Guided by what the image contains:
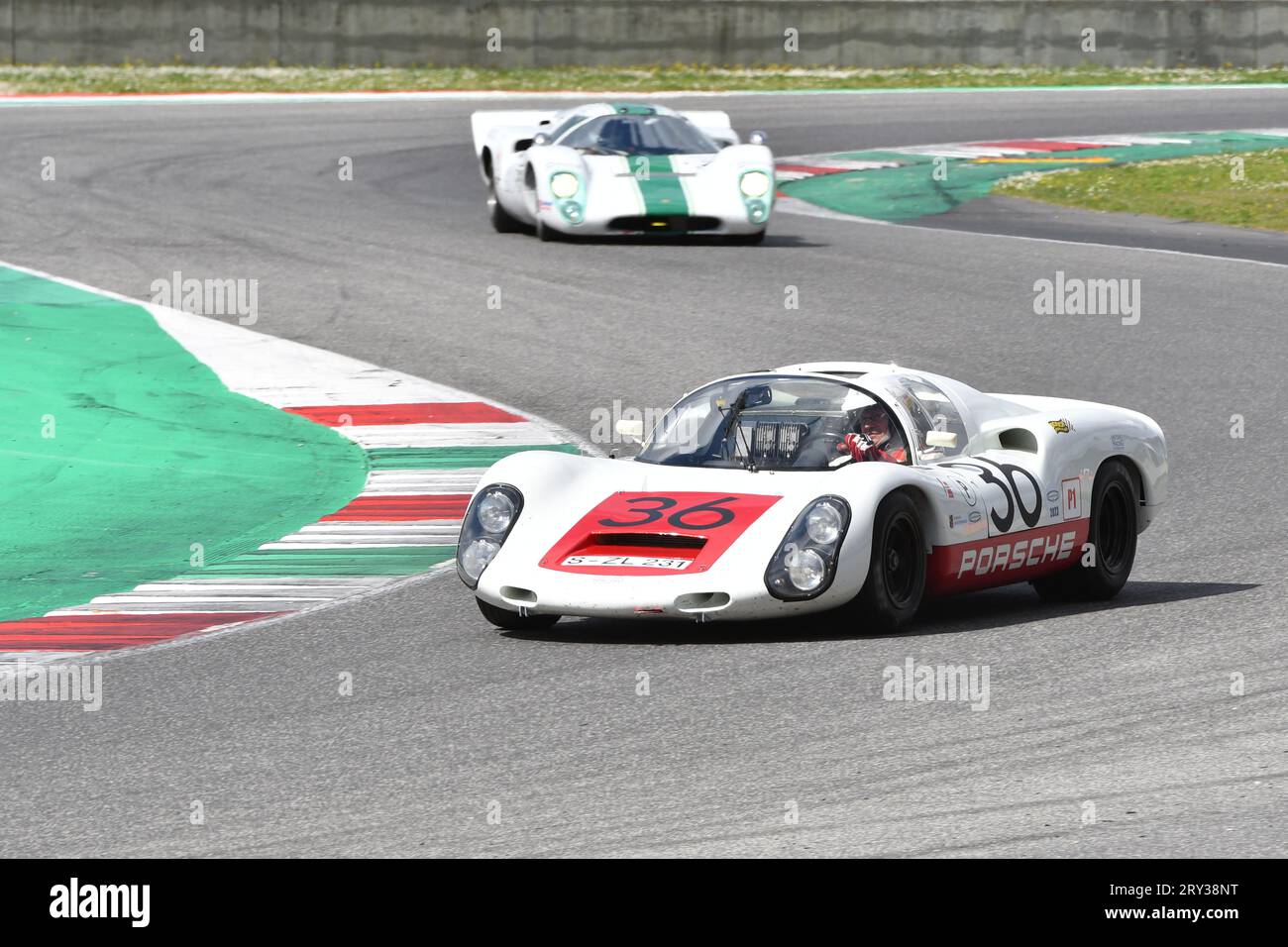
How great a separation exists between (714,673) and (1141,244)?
13354 mm

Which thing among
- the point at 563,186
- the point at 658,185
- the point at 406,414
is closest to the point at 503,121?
the point at 563,186

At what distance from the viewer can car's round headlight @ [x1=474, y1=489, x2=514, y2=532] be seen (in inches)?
326

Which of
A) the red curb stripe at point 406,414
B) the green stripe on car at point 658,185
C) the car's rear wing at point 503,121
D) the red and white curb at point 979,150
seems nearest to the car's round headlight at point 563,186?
the green stripe on car at point 658,185

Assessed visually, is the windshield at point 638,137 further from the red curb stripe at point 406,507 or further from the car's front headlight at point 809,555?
the car's front headlight at point 809,555

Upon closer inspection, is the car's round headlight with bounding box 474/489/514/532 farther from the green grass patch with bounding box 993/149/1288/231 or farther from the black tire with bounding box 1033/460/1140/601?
the green grass patch with bounding box 993/149/1288/231

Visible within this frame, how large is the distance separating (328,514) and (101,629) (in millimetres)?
2276

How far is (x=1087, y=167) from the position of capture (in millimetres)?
25266

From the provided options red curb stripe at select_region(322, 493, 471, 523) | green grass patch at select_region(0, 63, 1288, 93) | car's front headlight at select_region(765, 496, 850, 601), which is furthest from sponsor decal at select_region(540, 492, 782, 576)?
green grass patch at select_region(0, 63, 1288, 93)

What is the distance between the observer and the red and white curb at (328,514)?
27.6 ft

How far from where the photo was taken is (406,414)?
12.9 m

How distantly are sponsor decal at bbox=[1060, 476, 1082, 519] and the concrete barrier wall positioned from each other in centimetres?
2648

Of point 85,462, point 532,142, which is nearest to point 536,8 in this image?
point 532,142

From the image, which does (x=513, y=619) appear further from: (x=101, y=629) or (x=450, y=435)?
(x=450, y=435)
